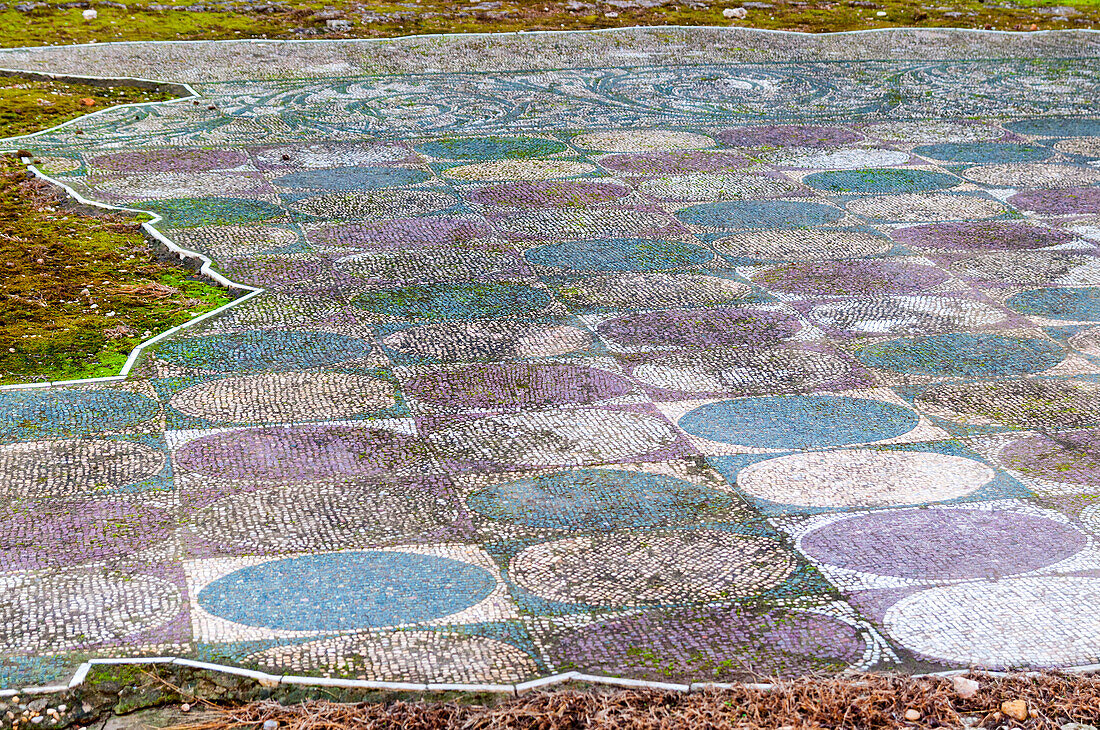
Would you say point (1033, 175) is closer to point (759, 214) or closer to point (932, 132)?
point (932, 132)

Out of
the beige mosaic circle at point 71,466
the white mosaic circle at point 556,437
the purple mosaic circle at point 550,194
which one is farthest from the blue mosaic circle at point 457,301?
the beige mosaic circle at point 71,466

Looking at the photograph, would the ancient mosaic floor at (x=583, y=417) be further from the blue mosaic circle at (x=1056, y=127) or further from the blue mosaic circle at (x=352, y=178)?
the blue mosaic circle at (x=1056, y=127)

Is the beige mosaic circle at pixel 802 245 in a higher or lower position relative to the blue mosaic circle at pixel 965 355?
higher

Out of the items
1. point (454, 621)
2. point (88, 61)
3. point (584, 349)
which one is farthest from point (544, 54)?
point (454, 621)

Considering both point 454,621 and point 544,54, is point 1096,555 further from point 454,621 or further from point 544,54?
point 544,54

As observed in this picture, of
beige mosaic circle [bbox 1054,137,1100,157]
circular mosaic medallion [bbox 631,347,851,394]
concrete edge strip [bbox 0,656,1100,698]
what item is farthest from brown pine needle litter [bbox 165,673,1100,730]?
beige mosaic circle [bbox 1054,137,1100,157]

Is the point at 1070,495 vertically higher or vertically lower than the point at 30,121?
lower
